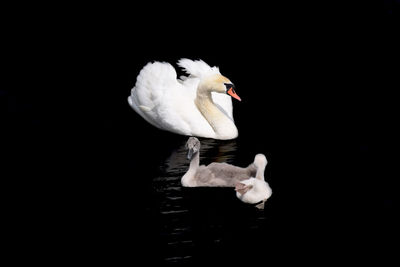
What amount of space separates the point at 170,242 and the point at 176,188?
1217 mm

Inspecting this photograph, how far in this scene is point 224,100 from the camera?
1127 cm

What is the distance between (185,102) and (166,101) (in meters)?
0.26

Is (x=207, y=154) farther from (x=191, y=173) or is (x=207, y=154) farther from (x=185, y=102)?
(x=185, y=102)

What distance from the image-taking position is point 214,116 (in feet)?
34.7

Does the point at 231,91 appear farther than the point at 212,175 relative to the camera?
Yes

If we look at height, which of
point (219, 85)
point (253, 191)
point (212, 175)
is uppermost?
point (219, 85)

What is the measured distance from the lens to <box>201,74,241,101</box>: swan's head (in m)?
10.5

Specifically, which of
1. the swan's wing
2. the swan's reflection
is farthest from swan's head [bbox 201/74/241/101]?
the swan's reflection

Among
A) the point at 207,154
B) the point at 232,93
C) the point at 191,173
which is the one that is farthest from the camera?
the point at 232,93

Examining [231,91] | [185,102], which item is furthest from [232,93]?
[185,102]

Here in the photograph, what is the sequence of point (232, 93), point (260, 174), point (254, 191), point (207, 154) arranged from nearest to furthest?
1. point (254, 191)
2. point (260, 174)
3. point (207, 154)
4. point (232, 93)

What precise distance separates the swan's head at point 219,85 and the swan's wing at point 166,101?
0.33m

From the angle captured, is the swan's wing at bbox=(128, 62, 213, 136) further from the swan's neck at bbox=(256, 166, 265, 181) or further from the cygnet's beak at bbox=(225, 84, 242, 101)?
the swan's neck at bbox=(256, 166, 265, 181)

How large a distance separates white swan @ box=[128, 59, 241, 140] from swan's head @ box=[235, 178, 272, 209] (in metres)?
2.32
